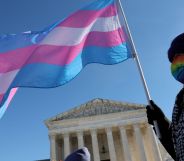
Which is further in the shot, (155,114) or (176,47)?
(155,114)

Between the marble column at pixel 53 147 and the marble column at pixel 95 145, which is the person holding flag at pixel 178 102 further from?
the marble column at pixel 53 147

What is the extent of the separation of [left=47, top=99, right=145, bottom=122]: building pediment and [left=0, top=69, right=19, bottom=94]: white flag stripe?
30.6m

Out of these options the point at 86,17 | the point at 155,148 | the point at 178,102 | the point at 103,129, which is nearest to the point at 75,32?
the point at 86,17

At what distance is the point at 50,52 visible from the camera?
6.62 m

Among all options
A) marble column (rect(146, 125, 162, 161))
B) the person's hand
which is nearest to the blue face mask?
the person's hand

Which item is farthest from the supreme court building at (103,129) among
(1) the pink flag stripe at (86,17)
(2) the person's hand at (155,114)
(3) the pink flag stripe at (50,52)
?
(2) the person's hand at (155,114)

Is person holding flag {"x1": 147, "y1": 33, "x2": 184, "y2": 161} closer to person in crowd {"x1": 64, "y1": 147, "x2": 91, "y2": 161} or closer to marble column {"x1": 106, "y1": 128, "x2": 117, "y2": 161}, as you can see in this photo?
person in crowd {"x1": 64, "y1": 147, "x2": 91, "y2": 161}

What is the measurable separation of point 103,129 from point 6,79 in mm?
30666

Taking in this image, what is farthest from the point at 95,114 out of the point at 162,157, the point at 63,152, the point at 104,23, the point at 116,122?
the point at 104,23

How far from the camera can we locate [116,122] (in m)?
35.8

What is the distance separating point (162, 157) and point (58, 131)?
483 inches

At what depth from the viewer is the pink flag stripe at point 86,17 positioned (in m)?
7.10

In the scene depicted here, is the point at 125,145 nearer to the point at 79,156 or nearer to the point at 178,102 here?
the point at 79,156

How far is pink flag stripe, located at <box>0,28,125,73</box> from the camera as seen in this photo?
21.1 feet
